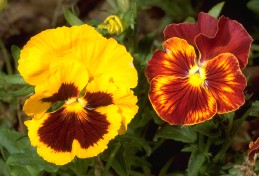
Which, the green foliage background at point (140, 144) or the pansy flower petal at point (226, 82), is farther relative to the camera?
the green foliage background at point (140, 144)

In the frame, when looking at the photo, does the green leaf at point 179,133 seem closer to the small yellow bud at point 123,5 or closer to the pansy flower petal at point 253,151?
the pansy flower petal at point 253,151

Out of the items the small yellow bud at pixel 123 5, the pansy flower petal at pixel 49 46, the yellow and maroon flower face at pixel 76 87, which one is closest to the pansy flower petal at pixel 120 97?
the yellow and maroon flower face at pixel 76 87

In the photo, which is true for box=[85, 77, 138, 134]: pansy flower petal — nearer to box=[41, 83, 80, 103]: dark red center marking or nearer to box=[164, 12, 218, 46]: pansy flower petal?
box=[41, 83, 80, 103]: dark red center marking

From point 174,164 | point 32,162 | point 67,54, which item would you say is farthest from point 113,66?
point 174,164

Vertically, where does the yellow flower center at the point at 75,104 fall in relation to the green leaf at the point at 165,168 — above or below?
above

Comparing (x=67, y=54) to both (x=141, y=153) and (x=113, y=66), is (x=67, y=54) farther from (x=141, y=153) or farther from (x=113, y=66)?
(x=141, y=153)

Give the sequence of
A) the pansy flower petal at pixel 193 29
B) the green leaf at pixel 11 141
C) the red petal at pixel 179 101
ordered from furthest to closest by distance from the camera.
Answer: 1. the green leaf at pixel 11 141
2. the pansy flower petal at pixel 193 29
3. the red petal at pixel 179 101

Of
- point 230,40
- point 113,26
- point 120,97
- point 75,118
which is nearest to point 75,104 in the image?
point 75,118
